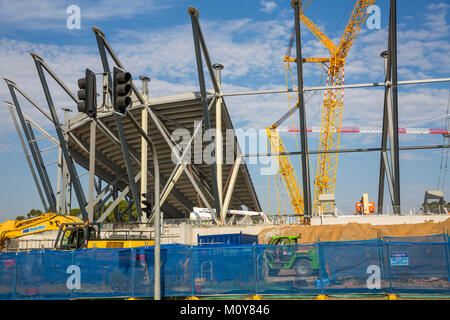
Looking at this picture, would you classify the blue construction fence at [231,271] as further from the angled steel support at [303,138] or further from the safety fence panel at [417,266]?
the angled steel support at [303,138]

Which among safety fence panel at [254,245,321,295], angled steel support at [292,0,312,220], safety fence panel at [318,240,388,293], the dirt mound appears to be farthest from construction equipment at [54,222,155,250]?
angled steel support at [292,0,312,220]

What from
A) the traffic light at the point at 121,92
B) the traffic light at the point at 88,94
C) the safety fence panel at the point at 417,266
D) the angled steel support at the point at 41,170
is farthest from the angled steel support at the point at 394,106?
the angled steel support at the point at 41,170

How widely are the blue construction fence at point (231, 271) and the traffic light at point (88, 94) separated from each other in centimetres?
813

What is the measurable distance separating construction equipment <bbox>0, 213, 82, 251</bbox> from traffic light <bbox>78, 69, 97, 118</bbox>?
14943 millimetres

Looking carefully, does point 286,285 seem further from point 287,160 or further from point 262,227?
point 287,160

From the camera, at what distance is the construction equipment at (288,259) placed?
1520 centimetres

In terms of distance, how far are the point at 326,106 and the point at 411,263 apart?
5177 cm

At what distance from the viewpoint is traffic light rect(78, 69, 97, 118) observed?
356 inches

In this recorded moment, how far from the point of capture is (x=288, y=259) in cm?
1557

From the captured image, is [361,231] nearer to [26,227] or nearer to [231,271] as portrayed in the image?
[231,271]

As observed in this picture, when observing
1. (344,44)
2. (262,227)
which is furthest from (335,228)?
(344,44)

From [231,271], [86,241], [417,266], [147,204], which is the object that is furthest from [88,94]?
[86,241]

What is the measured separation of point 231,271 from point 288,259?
2.07 meters

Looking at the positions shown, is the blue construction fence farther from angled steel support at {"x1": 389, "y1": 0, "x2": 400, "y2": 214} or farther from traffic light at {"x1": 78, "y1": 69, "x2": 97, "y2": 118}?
angled steel support at {"x1": 389, "y1": 0, "x2": 400, "y2": 214}
